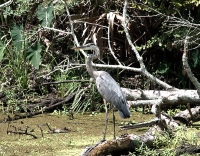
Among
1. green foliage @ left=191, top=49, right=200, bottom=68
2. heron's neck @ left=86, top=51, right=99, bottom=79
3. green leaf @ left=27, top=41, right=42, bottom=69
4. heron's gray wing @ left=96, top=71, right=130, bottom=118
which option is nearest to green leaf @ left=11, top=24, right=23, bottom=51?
green leaf @ left=27, top=41, right=42, bottom=69

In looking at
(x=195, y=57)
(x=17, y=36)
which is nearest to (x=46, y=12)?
(x=17, y=36)

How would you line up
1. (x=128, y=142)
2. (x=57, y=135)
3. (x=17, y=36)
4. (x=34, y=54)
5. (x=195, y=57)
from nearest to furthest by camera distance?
(x=128, y=142) → (x=57, y=135) → (x=195, y=57) → (x=34, y=54) → (x=17, y=36)

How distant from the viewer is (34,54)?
831cm

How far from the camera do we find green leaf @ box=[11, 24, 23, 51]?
836 centimetres

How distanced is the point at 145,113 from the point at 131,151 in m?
2.61

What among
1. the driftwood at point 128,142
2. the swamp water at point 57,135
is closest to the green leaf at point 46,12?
the swamp water at point 57,135

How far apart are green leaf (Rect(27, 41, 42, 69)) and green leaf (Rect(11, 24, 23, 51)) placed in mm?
186

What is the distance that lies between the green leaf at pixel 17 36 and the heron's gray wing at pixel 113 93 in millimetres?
2421

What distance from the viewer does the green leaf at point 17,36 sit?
27.4ft

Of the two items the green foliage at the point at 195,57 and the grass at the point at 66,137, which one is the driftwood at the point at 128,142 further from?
the green foliage at the point at 195,57

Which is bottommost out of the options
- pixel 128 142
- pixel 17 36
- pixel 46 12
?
pixel 128 142

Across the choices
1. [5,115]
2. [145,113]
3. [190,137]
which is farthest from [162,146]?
[5,115]

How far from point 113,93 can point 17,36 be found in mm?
2951

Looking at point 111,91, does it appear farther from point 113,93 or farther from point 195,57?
point 195,57
